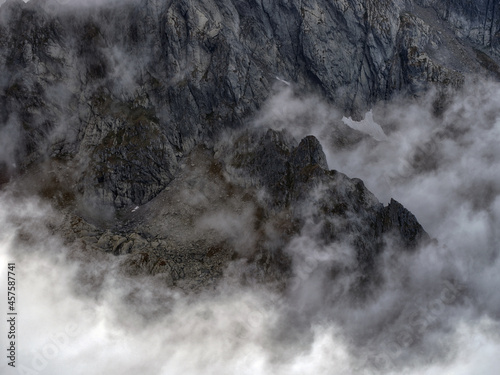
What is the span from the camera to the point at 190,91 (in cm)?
14600

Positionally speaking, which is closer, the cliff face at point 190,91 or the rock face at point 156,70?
the cliff face at point 190,91

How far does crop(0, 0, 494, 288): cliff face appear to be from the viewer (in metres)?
125

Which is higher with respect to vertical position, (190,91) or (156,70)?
(156,70)

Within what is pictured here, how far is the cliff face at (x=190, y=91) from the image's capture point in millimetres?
124625

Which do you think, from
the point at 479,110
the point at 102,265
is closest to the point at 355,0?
the point at 479,110

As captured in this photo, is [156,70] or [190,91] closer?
[190,91]

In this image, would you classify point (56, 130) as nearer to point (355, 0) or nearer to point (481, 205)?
point (355, 0)

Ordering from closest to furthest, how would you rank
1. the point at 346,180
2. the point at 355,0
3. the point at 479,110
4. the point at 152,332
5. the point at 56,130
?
the point at 152,332
the point at 346,180
the point at 56,130
the point at 355,0
the point at 479,110

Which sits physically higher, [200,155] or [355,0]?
[355,0]

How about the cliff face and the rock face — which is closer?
the cliff face

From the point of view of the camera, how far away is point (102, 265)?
11406cm

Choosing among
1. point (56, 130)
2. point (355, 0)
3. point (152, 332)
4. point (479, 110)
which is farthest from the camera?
point (479, 110)

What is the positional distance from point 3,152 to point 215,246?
76295 millimetres

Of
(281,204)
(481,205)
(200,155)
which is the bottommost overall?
(281,204)
